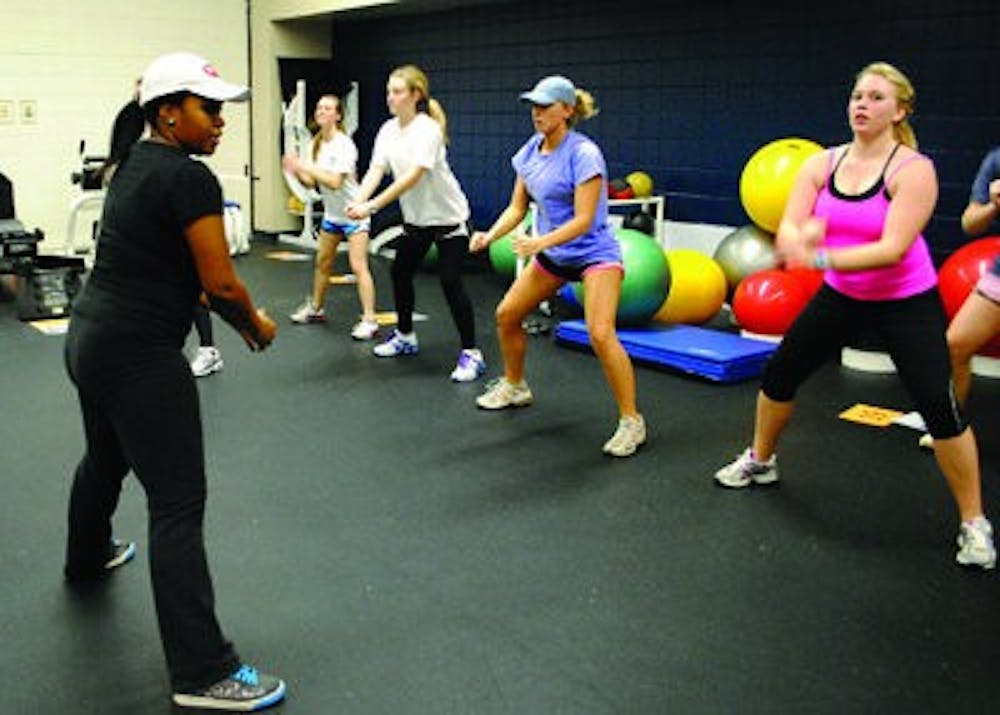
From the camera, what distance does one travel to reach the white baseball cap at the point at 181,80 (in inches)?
80.5

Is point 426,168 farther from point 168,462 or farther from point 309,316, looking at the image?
point 168,462

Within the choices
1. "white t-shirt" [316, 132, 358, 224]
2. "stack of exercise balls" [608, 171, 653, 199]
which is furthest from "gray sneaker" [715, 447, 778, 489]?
"stack of exercise balls" [608, 171, 653, 199]

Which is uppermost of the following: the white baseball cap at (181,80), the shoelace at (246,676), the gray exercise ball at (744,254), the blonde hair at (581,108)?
the blonde hair at (581,108)

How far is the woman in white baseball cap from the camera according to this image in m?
2.03

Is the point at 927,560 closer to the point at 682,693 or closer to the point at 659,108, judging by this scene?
the point at 682,693

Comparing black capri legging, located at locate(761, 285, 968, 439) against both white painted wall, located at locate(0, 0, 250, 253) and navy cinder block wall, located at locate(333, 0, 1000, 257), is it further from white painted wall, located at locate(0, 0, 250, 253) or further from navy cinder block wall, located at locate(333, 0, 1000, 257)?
white painted wall, located at locate(0, 0, 250, 253)

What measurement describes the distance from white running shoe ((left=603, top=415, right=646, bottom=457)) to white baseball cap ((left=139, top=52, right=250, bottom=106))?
88.5 inches

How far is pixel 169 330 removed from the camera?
2129mm

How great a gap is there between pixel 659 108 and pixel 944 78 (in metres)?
2.10

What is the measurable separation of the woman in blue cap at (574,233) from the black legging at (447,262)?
910 mm

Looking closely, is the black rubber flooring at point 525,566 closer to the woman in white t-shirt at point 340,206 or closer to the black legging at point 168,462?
the black legging at point 168,462

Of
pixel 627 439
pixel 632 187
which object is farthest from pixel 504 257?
pixel 627 439

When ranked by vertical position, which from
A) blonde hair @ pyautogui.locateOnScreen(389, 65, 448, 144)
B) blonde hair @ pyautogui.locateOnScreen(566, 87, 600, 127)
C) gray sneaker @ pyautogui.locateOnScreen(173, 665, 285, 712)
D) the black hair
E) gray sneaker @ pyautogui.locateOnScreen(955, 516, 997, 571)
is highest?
blonde hair @ pyautogui.locateOnScreen(389, 65, 448, 144)

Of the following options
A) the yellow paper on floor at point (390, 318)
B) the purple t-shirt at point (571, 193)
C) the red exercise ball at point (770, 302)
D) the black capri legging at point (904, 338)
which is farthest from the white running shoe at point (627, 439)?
the yellow paper on floor at point (390, 318)
